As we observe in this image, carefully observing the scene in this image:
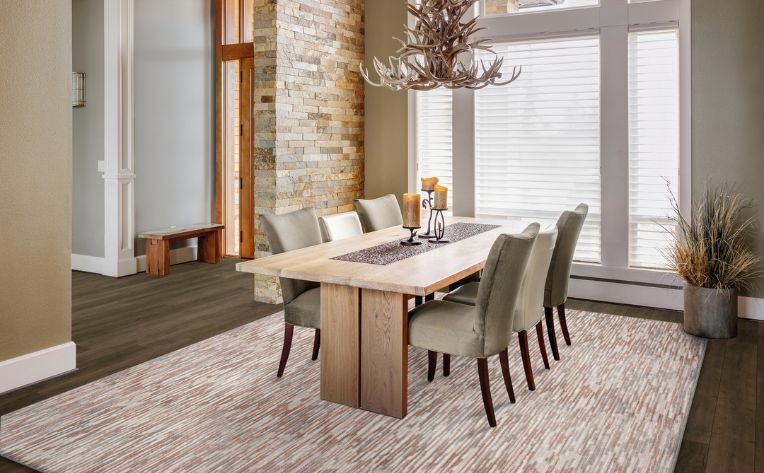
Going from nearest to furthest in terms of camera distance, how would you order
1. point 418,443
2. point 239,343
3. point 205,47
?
point 418,443, point 239,343, point 205,47

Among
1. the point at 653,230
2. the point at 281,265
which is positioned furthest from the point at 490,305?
the point at 653,230

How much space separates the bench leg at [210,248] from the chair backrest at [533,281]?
454cm

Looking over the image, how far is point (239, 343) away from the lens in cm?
405

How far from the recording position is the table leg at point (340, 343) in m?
2.96

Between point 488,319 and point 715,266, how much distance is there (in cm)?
228

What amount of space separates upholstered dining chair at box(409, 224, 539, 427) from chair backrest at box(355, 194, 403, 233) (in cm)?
143

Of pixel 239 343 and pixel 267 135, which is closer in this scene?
pixel 239 343

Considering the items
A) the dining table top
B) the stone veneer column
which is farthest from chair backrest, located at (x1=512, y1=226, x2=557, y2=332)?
the stone veneer column

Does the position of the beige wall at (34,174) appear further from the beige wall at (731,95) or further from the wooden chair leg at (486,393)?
the beige wall at (731,95)

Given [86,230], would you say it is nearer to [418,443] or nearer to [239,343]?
[239,343]

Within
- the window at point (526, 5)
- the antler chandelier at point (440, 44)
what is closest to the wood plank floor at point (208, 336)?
the antler chandelier at point (440, 44)

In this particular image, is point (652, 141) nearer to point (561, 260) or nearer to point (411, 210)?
point (561, 260)

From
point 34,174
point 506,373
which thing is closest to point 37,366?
point 34,174

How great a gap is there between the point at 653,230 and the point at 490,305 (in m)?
2.85
